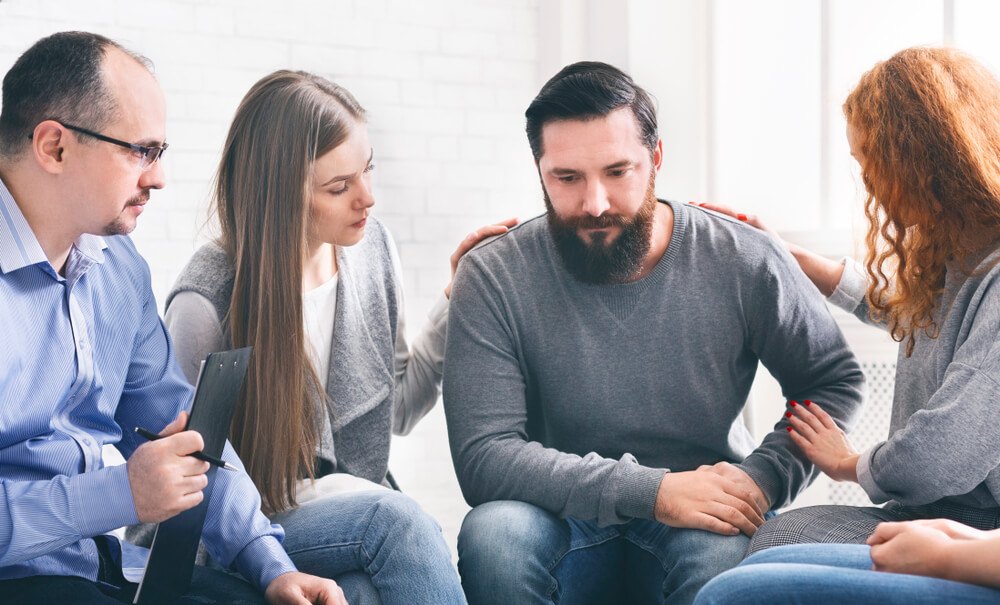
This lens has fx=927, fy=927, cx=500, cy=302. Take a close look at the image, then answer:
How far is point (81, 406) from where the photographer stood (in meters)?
1.47

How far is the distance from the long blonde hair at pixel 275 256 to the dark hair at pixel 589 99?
1.30 ft

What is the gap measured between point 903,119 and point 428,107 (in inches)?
77.9

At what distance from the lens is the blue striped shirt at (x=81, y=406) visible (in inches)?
48.9

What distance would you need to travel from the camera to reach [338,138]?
6.15 feet

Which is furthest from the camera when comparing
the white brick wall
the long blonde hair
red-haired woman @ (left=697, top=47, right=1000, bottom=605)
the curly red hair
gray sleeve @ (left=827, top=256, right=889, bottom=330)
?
the white brick wall

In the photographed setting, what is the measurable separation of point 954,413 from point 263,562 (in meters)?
1.07

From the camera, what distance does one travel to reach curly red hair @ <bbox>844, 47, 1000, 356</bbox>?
4.68 ft

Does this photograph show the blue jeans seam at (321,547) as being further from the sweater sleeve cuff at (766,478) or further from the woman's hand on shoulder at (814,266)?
the woman's hand on shoulder at (814,266)

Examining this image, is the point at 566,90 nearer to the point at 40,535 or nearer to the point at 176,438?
the point at 176,438

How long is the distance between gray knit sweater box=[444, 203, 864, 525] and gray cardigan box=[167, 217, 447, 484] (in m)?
0.19

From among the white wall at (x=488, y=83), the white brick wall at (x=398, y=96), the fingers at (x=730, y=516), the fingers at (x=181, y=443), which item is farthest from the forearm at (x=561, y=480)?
the white brick wall at (x=398, y=96)

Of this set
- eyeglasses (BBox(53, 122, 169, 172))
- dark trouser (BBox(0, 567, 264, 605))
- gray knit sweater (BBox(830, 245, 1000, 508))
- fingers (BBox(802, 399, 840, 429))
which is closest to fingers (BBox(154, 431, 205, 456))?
dark trouser (BBox(0, 567, 264, 605))

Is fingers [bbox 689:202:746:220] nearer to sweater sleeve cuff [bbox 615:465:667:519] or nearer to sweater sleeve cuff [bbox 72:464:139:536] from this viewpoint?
sweater sleeve cuff [bbox 615:465:667:519]

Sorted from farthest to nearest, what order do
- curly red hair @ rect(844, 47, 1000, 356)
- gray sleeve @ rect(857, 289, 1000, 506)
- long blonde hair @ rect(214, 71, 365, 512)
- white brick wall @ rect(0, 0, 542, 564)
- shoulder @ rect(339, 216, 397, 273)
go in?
white brick wall @ rect(0, 0, 542, 564)
shoulder @ rect(339, 216, 397, 273)
long blonde hair @ rect(214, 71, 365, 512)
curly red hair @ rect(844, 47, 1000, 356)
gray sleeve @ rect(857, 289, 1000, 506)
